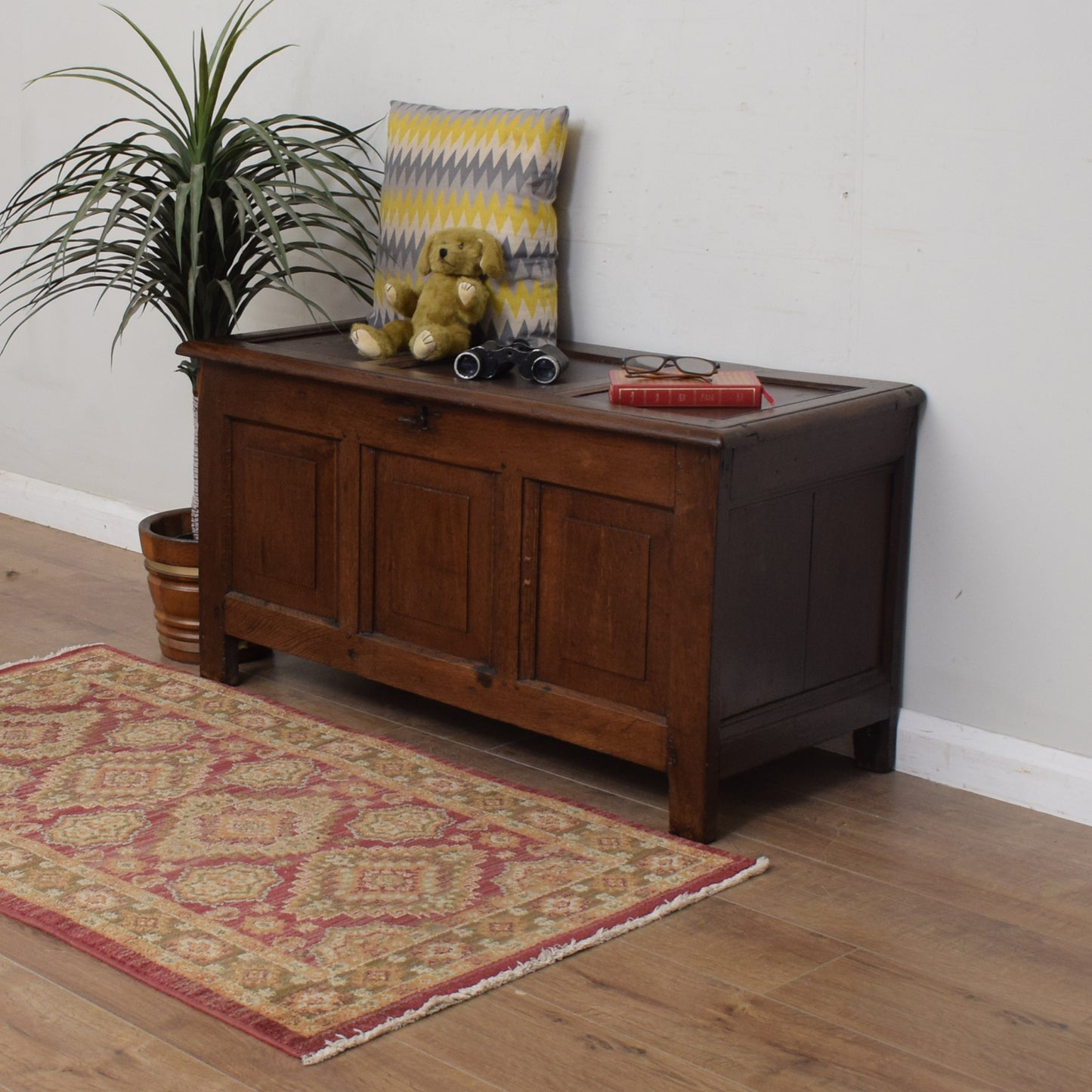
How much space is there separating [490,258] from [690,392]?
2.11 ft

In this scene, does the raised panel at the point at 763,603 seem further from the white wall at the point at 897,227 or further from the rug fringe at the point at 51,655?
the rug fringe at the point at 51,655

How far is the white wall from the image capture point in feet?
8.92

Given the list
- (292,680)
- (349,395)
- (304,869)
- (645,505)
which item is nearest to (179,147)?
(349,395)

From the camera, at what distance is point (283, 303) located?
4.11 m

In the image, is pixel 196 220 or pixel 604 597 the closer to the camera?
pixel 604 597

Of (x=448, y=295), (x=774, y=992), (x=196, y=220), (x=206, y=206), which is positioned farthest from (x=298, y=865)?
(x=206, y=206)

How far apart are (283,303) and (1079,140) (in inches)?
84.3

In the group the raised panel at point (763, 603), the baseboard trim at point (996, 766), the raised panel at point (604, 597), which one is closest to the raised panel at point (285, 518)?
the raised panel at point (604, 597)

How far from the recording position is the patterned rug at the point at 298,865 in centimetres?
217

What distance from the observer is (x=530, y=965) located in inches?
87.4

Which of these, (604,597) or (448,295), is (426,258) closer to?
(448,295)

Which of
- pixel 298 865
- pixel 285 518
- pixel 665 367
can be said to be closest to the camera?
pixel 298 865

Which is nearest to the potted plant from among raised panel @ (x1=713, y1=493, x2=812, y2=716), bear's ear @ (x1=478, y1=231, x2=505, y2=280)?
bear's ear @ (x1=478, y1=231, x2=505, y2=280)

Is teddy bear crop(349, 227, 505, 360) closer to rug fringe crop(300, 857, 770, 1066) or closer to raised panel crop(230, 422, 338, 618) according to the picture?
raised panel crop(230, 422, 338, 618)
